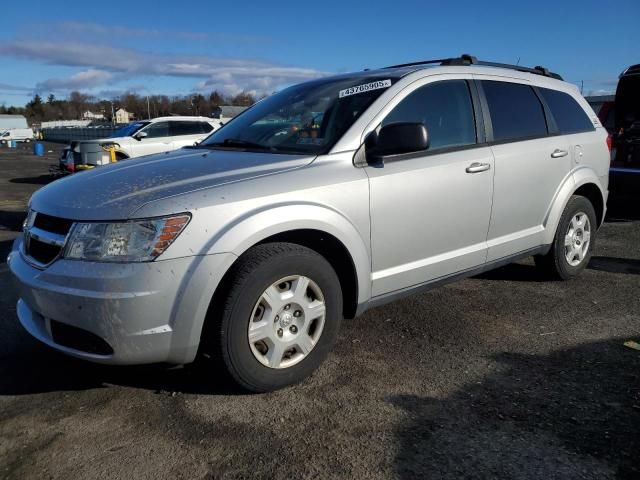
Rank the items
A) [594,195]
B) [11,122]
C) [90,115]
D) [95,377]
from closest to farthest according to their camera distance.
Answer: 1. [95,377]
2. [594,195]
3. [11,122]
4. [90,115]

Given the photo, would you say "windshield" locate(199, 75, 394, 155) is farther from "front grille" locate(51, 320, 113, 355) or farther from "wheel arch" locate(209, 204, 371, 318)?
"front grille" locate(51, 320, 113, 355)

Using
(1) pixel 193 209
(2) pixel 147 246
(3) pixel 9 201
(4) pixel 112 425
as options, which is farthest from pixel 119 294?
(3) pixel 9 201

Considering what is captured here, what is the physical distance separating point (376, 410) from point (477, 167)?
1886 millimetres

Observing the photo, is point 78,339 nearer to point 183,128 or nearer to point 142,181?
point 142,181

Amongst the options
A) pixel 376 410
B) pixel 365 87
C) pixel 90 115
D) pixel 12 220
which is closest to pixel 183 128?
pixel 12 220

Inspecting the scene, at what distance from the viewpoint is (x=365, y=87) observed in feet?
12.1

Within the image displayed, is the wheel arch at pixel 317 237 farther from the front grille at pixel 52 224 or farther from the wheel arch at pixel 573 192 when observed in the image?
the wheel arch at pixel 573 192

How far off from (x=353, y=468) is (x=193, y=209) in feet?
4.49

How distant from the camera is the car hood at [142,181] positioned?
9.04 ft

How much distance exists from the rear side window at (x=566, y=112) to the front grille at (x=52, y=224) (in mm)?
3848

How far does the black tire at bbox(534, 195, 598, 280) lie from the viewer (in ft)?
15.6

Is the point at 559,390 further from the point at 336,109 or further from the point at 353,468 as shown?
the point at 336,109

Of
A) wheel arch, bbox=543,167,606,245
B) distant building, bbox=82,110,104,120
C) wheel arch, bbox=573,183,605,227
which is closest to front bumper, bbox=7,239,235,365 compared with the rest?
wheel arch, bbox=543,167,606,245

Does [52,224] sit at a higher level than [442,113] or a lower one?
lower
